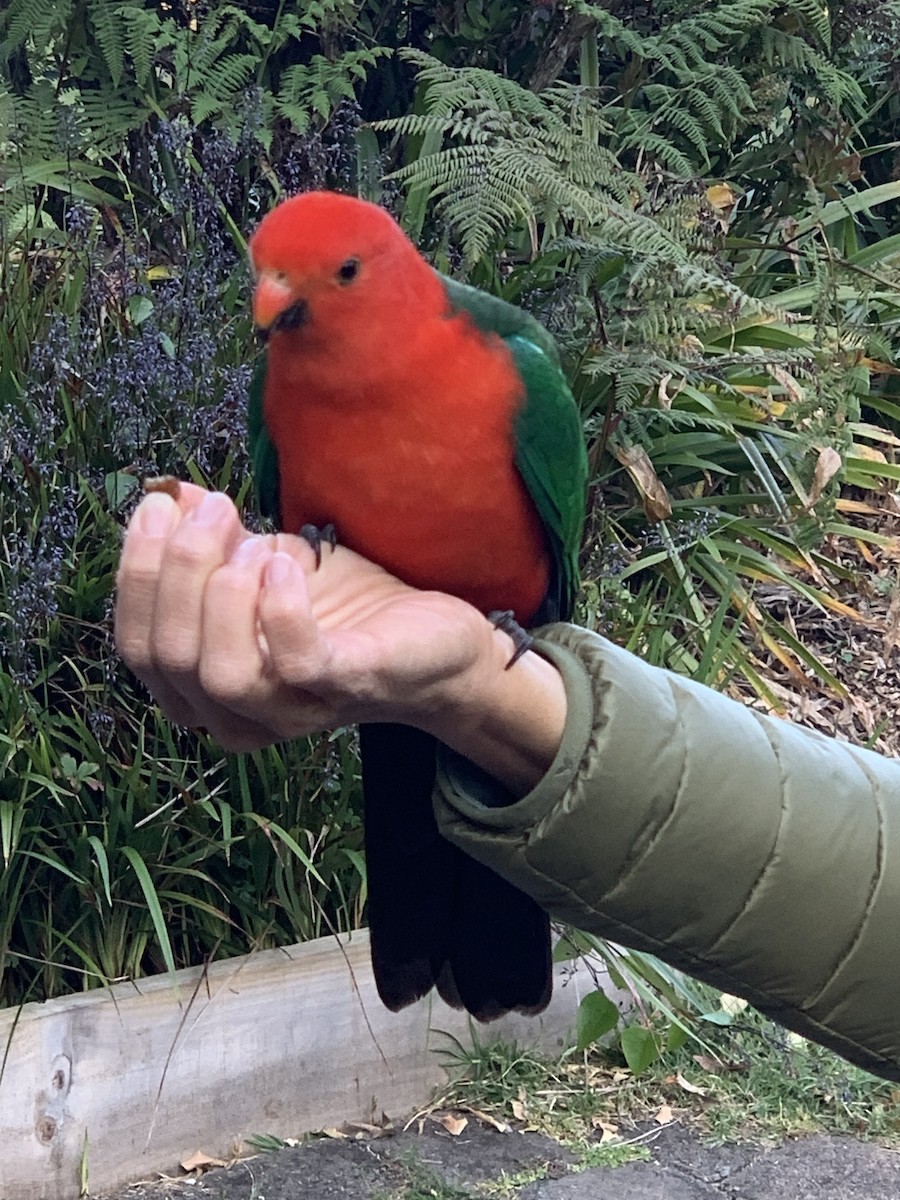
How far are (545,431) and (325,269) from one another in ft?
1.32

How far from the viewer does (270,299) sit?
5.06 ft

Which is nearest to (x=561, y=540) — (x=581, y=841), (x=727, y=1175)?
(x=581, y=841)

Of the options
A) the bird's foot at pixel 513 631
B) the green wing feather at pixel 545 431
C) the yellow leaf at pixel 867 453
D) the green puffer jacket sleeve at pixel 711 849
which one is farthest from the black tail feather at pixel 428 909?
the yellow leaf at pixel 867 453

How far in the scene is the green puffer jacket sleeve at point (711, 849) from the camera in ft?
4.58

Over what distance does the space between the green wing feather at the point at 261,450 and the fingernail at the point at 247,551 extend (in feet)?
1.71

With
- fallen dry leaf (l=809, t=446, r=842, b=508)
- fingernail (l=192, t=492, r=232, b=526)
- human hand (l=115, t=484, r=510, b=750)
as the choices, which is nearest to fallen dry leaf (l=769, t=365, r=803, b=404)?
fallen dry leaf (l=809, t=446, r=842, b=508)

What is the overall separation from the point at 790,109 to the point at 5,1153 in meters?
3.62

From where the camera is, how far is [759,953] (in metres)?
1.44

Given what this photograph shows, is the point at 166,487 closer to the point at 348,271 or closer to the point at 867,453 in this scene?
the point at 348,271

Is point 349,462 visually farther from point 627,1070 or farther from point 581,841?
point 627,1070

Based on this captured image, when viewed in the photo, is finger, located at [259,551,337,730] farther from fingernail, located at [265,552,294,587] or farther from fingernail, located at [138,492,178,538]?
fingernail, located at [138,492,178,538]

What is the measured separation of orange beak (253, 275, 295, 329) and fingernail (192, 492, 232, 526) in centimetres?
35

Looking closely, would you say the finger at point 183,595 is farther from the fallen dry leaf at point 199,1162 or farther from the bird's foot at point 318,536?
the fallen dry leaf at point 199,1162

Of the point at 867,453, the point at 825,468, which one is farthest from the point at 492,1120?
the point at 867,453
